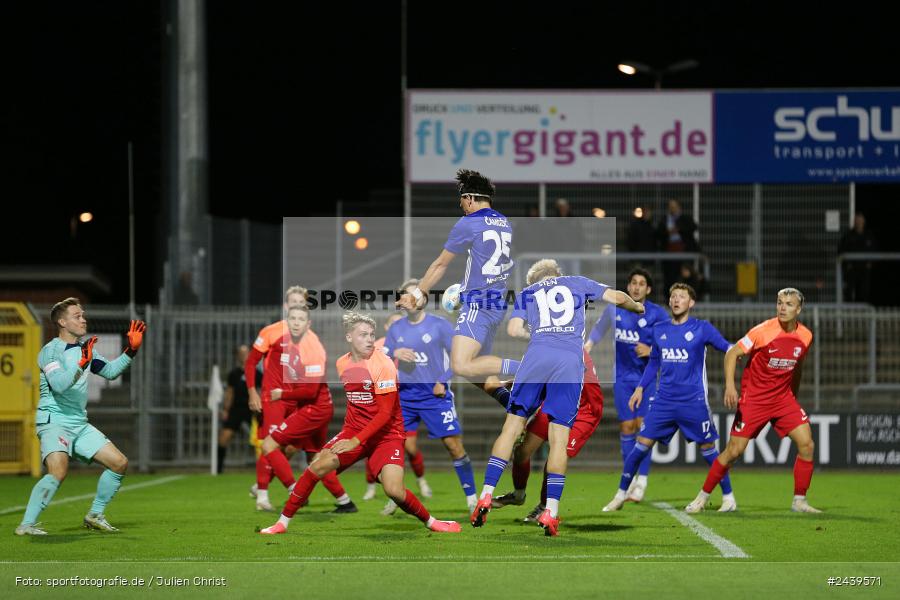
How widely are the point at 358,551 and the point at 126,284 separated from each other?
3231 cm

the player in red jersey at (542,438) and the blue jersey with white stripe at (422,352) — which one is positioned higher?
the blue jersey with white stripe at (422,352)

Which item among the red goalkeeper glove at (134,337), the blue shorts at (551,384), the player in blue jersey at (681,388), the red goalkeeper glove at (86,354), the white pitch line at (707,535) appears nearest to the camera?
the white pitch line at (707,535)

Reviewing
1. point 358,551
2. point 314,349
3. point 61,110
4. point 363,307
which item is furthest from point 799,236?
point 61,110

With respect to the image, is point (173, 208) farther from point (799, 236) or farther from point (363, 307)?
point (799, 236)

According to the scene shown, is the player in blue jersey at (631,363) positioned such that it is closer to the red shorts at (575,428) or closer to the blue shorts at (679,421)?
the blue shorts at (679,421)

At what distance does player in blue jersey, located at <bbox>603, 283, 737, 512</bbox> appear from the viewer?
1318 cm

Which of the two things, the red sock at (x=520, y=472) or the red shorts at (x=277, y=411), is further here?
the red shorts at (x=277, y=411)

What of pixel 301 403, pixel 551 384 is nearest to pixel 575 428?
pixel 551 384

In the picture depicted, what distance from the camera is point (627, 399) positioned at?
14.5 metres

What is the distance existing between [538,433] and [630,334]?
351 cm

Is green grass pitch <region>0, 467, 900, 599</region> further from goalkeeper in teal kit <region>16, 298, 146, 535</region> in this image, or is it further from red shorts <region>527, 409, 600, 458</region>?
red shorts <region>527, 409, 600, 458</region>

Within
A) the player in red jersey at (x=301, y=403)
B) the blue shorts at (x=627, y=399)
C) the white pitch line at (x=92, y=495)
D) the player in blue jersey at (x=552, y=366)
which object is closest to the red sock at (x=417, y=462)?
the player in red jersey at (x=301, y=403)

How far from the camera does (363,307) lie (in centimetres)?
2395

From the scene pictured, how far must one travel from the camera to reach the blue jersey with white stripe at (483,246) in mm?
11359
